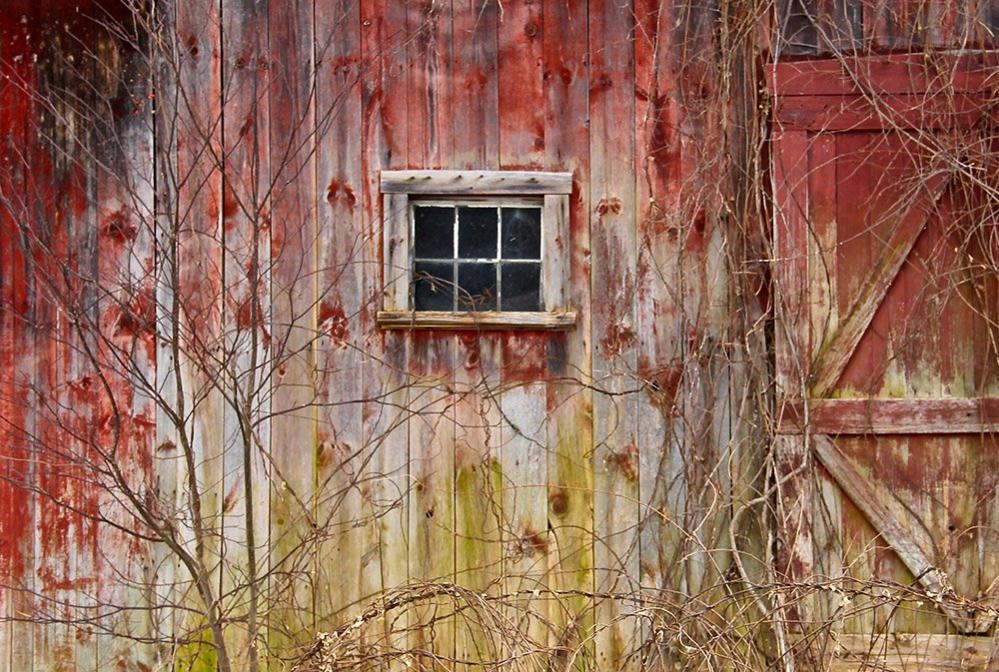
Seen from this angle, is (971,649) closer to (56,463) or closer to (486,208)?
(486,208)

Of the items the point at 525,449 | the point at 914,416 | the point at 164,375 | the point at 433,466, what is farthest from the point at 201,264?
the point at 914,416

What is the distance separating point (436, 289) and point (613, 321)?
0.79 metres

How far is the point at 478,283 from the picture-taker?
16.6ft

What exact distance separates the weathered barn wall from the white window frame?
2.6 inches

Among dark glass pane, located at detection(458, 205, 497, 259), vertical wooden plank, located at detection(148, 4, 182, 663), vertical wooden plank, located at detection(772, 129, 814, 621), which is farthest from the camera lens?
dark glass pane, located at detection(458, 205, 497, 259)

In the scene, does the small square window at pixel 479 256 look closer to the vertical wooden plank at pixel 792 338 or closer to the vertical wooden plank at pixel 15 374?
the vertical wooden plank at pixel 792 338

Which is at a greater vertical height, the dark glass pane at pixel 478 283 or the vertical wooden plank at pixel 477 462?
the dark glass pane at pixel 478 283

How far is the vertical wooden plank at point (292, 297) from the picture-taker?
5.00 meters

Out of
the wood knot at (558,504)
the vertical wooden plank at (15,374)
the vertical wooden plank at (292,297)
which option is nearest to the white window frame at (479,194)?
the vertical wooden plank at (292,297)

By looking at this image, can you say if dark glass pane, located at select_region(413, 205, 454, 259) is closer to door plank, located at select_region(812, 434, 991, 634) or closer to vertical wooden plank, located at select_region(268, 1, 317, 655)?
vertical wooden plank, located at select_region(268, 1, 317, 655)

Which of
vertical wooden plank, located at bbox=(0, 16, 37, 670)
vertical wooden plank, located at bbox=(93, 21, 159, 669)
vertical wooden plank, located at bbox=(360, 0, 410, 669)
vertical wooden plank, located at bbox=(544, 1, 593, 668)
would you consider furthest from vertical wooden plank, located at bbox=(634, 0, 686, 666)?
vertical wooden plank, located at bbox=(0, 16, 37, 670)

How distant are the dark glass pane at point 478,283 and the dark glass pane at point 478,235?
49mm

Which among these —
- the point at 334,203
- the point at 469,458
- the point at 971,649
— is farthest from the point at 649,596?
the point at 334,203

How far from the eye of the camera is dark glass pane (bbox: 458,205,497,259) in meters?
5.08
